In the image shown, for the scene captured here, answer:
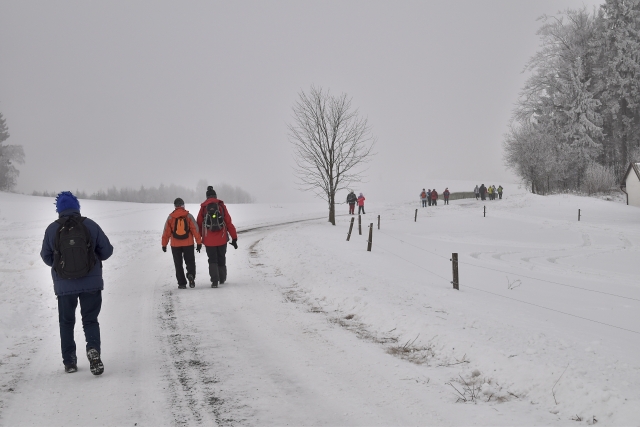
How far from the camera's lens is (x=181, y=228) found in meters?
10.4

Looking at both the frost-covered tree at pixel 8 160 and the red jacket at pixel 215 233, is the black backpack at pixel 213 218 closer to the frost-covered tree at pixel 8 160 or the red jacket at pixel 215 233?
the red jacket at pixel 215 233

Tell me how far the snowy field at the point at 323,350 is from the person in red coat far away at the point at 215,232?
48cm

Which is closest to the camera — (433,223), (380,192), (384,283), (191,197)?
(384,283)

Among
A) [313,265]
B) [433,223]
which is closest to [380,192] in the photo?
[433,223]

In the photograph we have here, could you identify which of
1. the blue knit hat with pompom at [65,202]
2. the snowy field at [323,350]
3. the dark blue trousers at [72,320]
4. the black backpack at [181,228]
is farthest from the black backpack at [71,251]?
the black backpack at [181,228]

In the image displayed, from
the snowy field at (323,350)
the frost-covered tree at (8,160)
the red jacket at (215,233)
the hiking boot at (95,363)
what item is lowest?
the snowy field at (323,350)

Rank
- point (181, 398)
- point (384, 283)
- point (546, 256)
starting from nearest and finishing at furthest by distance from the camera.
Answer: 1. point (181, 398)
2. point (384, 283)
3. point (546, 256)

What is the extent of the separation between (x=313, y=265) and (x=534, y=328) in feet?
21.7

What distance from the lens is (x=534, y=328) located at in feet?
22.4

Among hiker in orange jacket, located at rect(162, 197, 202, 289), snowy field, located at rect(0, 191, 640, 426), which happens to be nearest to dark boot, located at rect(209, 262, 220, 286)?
snowy field, located at rect(0, 191, 640, 426)

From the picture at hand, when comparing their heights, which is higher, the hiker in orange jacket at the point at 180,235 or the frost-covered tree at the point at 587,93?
the frost-covered tree at the point at 587,93

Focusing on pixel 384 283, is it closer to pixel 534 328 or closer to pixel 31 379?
pixel 534 328

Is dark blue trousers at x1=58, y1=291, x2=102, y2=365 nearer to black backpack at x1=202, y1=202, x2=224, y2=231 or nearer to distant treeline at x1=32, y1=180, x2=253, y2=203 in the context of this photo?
black backpack at x1=202, y1=202, x2=224, y2=231

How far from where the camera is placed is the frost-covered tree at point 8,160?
210 ft
